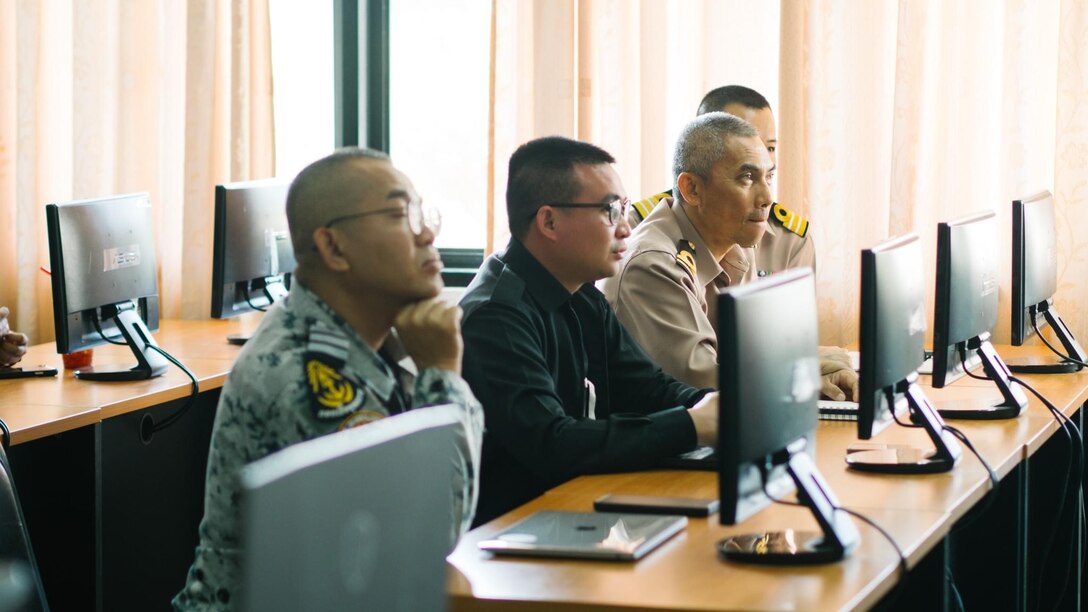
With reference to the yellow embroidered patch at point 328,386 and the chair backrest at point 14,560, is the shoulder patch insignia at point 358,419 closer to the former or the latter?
the yellow embroidered patch at point 328,386

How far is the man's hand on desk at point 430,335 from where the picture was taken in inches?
82.1

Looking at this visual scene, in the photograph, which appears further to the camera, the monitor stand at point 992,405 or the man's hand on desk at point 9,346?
the man's hand on desk at point 9,346

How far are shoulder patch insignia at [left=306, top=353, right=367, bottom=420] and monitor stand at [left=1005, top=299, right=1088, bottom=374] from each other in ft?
7.57

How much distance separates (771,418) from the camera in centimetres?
195

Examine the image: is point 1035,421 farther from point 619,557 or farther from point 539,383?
point 619,557

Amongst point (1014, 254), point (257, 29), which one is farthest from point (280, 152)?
point (1014, 254)

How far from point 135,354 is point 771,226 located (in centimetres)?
184

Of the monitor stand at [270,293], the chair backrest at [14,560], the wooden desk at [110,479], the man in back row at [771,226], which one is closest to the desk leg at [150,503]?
the wooden desk at [110,479]

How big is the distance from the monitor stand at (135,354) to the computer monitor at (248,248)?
40 centimetres

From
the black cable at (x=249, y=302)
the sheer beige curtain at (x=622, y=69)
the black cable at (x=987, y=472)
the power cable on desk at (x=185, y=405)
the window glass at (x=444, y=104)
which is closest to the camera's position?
the black cable at (x=987, y=472)

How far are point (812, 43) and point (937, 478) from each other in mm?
2292

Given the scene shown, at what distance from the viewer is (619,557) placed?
6.40ft

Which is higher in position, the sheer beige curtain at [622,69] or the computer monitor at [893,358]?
the sheer beige curtain at [622,69]

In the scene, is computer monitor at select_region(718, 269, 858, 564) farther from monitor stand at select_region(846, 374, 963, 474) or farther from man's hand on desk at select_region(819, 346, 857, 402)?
man's hand on desk at select_region(819, 346, 857, 402)
